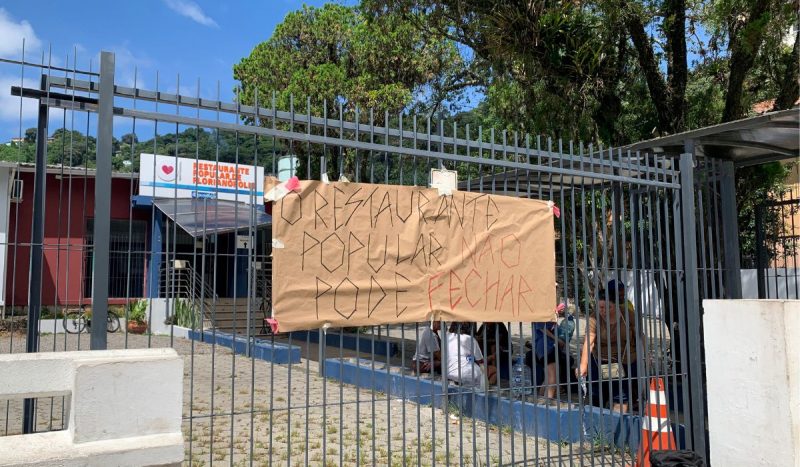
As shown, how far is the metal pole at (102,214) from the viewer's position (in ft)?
11.4

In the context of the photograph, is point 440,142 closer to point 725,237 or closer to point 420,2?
point 725,237

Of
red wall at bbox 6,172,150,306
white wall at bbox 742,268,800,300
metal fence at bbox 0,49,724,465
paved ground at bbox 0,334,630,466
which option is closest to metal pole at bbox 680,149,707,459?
metal fence at bbox 0,49,724,465

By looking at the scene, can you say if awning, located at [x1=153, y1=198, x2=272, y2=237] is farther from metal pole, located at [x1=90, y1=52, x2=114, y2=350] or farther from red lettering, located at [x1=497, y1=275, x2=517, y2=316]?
red lettering, located at [x1=497, y1=275, x2=517, y2=316]

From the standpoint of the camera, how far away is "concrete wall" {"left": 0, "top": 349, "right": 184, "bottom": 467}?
2.98 meters

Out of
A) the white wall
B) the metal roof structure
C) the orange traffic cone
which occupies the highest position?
the metal roof structure

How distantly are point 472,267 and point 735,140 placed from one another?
325cm

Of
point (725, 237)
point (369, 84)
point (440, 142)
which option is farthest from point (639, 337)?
point (369, 84)

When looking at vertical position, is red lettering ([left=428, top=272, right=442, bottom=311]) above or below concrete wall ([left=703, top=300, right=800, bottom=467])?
above

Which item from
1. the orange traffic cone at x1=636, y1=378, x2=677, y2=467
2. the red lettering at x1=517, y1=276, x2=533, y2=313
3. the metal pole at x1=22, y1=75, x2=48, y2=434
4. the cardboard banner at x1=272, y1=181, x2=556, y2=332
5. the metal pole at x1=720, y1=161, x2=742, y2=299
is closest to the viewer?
the metal pole at x1=22, y1=75, x2=48, y2=434

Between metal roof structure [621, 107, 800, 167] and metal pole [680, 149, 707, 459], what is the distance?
25 cm

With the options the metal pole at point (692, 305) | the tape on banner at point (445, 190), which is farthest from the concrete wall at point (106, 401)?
the metal pole at point (692, 305)

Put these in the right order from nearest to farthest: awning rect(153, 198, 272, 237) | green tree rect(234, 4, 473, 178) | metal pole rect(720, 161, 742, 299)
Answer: awning rect(153, 198, 272, 237), metal pole rect(720, 161, 742, 299), green tree rect(234, 4, 473, 178)

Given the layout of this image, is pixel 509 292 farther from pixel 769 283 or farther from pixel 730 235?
pixel 769 283

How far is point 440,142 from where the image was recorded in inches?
186
